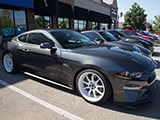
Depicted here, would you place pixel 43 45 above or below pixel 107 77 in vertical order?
above

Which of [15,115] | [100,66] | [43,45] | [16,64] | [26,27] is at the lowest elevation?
[15,115]

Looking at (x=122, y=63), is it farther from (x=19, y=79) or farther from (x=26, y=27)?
(x=26, y=27)

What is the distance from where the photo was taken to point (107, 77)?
8.84 feet

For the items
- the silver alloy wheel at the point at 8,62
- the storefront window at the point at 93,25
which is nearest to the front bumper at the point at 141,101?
the silver alloy wheel at the point at 8,62

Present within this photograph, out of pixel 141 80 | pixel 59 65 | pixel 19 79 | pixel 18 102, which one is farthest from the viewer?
pixel 19 79

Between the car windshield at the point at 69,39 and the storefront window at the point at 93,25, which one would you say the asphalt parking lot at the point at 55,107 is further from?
the storefront window at the point at 93,25

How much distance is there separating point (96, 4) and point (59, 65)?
27.8 metres

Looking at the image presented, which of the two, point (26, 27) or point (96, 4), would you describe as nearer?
point (26, 27)

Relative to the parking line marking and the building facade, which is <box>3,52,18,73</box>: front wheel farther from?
the building facade

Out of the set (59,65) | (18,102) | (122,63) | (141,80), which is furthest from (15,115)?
(141,80)

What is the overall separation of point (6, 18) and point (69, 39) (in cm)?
1104

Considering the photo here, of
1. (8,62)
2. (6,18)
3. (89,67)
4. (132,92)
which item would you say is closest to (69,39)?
(89,67)

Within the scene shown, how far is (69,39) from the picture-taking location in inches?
154

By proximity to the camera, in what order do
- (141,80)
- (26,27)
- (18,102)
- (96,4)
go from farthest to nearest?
(96,4) < (26,27) < (18,102) < (141,80)
